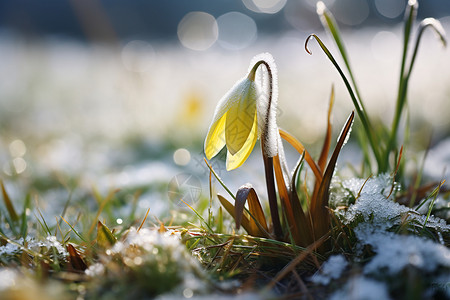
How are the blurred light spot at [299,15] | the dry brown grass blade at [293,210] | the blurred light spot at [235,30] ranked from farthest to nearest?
the blurred light spot at [299,15] → the blurred light spot at [235,30] → the dry brown grass blade at [293,210]

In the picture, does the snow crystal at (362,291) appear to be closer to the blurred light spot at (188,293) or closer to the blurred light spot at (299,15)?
the blurred light spot at (188,293)

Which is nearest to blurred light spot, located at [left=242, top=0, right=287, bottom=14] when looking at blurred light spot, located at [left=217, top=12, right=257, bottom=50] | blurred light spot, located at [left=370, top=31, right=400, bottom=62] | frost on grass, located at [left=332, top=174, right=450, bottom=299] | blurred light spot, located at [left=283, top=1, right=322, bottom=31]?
blurred light spot, located at [left=283, top=1, right=322, bottom=31]

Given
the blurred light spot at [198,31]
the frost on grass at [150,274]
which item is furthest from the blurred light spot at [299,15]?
the frost on grass at [150,274]

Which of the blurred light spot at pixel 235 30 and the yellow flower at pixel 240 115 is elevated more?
the blurred light spot at pixel 235 30

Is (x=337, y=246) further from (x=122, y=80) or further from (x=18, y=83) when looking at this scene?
(x=18, y=83)

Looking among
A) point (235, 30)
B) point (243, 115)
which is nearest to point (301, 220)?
point (243, 115)
